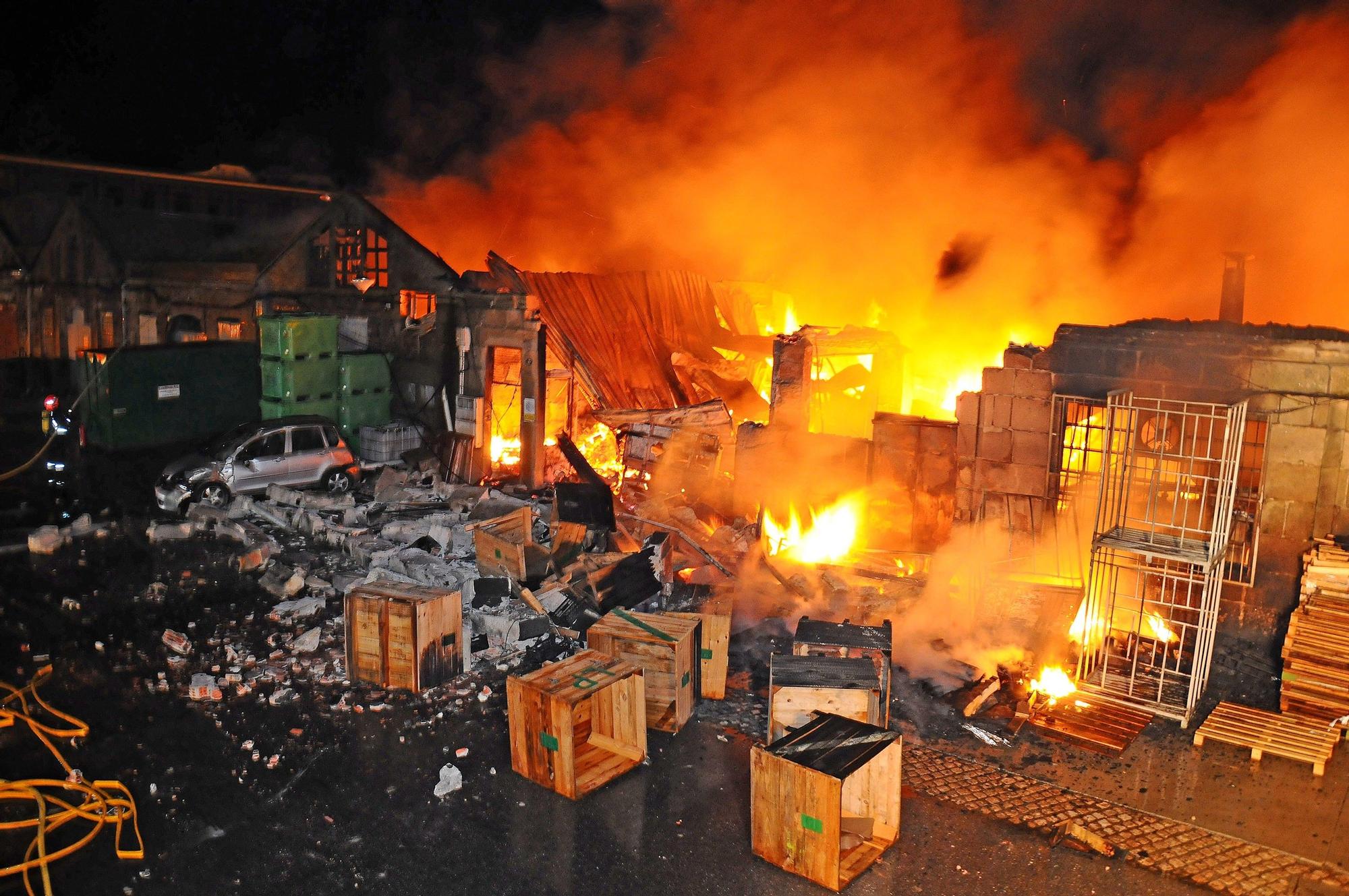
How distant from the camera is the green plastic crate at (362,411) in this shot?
1880 centimetres

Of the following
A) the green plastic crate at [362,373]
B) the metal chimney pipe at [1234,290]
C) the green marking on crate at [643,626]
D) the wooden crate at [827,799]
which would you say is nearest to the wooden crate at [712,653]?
the green marking on crate at [643,626]

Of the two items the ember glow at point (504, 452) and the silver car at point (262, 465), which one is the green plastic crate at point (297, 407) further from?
the ember glow at point (504, 452)

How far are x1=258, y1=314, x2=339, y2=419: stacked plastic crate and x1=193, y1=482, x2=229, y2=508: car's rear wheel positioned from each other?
2.50m

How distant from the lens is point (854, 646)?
8883mm

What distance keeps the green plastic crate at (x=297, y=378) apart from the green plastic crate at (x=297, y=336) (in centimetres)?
11

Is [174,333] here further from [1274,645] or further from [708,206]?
[1274,645]

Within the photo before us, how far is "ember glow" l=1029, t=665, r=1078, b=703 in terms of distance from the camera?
979cm

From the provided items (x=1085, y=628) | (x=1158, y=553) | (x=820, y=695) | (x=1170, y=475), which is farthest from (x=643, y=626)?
(x=1170, y=475)

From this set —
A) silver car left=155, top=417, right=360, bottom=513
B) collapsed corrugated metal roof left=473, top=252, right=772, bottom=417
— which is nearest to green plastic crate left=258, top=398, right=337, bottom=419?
silver car left=155, top=417, right=360, bottom=513

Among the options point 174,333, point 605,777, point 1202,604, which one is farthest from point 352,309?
point 1202,604

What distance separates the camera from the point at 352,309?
2042 cm

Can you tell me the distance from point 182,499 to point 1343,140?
2120cm

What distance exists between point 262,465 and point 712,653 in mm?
9325

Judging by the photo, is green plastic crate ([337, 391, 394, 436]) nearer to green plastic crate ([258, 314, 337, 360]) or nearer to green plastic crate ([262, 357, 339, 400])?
green plastic crate ([262, 357, 339, 400])
